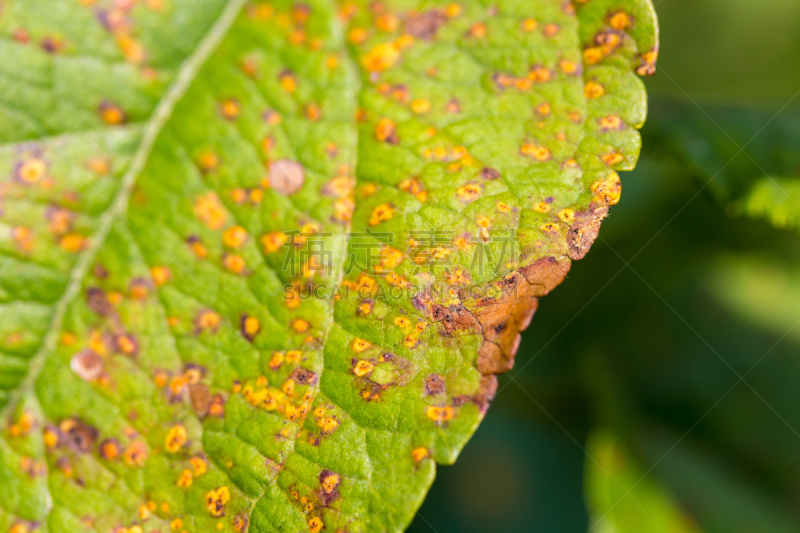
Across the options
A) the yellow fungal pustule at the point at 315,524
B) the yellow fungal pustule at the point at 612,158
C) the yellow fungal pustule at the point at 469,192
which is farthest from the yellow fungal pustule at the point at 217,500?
the yellow fungal pustule at the point at 612,158

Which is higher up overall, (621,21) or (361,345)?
(621,21)

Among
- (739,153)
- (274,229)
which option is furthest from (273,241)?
(739,153)

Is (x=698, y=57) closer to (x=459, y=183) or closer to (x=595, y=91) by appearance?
(x=595, y=91)

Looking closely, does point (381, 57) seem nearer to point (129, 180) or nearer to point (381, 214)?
point (381, 214)

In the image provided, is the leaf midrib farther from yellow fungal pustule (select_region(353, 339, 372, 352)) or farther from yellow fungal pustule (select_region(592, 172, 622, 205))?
yellow fungal pustule (select_region(592, 172, 622, 205))

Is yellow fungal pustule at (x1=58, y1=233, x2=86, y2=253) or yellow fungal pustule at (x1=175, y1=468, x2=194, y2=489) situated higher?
yellow fungal pustule at (x1=58, y1=233, x2=86, y2=253)

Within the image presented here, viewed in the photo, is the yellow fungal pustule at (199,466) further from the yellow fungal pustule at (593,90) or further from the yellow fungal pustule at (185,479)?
the yellow fungal pustule at (593,90)

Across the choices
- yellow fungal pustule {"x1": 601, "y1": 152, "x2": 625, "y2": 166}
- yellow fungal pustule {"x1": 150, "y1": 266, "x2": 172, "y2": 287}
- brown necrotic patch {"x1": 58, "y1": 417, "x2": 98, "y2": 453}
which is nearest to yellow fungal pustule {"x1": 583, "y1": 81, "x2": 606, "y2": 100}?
yellow fungal pustule {"x1": 601, "y1": 152, "x2": 625, "y2": 166}
